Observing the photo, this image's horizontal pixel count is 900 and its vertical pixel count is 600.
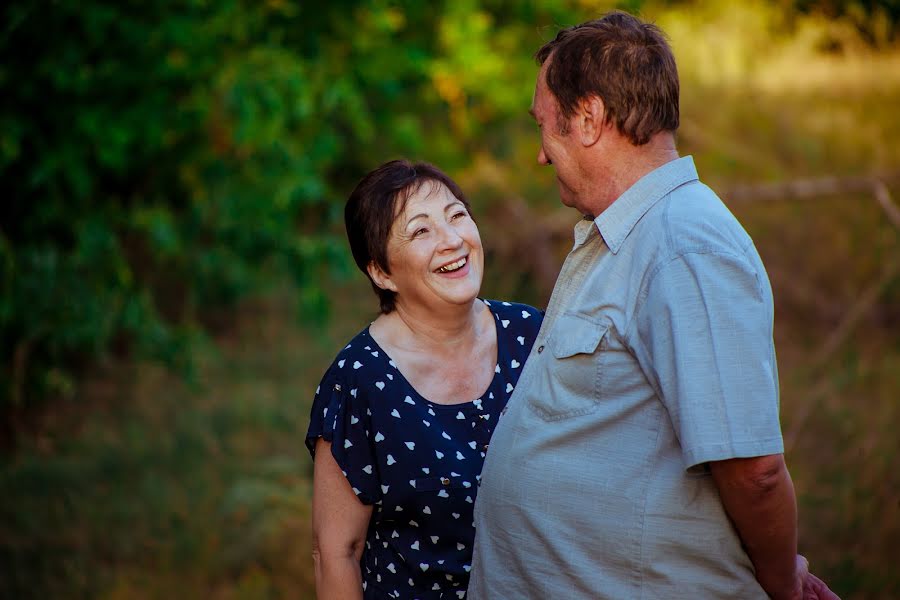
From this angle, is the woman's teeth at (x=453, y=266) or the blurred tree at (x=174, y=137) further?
the blurred tree at (x=174, y=137)

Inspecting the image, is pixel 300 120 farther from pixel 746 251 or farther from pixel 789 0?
pixel 746 251

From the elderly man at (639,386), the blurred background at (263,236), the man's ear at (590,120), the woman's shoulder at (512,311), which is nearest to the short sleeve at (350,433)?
the elderly man at (639,386)

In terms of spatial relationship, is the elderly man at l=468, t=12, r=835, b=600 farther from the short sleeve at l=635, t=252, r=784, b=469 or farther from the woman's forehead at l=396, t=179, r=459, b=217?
the woman's forehead at l=396, t=179, r=459, b=217

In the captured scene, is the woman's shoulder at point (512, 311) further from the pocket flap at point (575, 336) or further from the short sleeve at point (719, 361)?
the short sleeve at point (719, 361)

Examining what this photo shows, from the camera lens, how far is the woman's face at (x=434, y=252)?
2.54 metres

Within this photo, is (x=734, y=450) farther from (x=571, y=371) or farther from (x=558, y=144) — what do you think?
(x=558, y=144)

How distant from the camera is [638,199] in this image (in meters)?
1.94

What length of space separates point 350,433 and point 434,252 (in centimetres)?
53

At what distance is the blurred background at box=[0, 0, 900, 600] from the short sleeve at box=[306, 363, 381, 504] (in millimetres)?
1687

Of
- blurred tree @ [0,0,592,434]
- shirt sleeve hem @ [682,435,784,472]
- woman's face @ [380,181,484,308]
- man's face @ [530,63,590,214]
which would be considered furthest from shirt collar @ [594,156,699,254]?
blurred tree @ [0,0,592,434]

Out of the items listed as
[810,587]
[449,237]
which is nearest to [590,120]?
[449,237]

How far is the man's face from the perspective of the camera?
2014 millimetres

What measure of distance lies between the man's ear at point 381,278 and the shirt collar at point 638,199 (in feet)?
2.79

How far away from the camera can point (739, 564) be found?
1.91 meters
